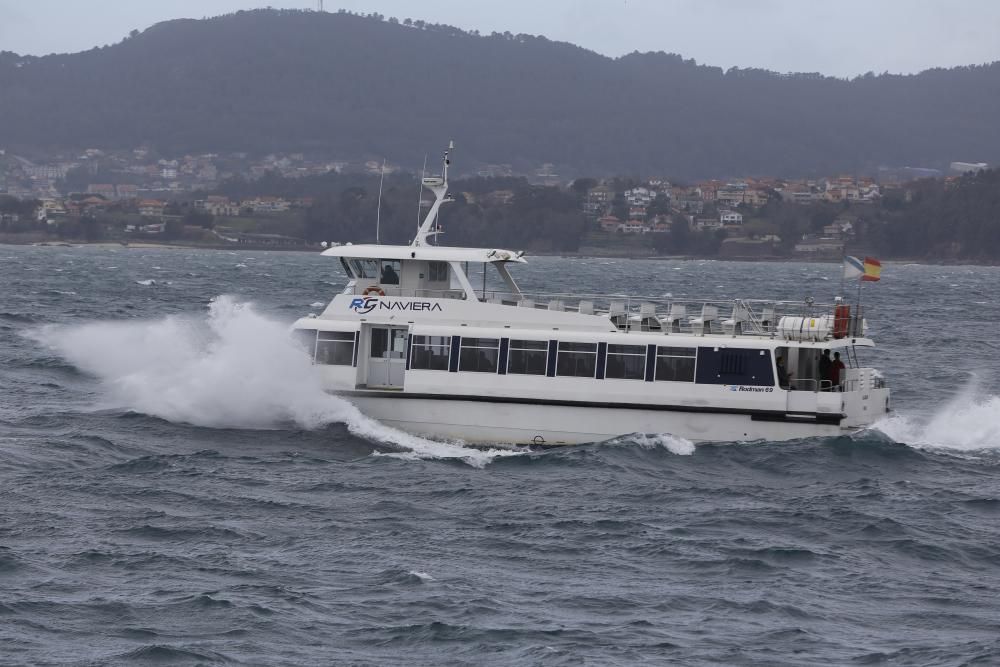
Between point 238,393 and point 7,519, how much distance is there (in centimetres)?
874

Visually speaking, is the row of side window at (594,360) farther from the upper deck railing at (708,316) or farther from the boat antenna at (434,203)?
the boat antenna at (434,203)

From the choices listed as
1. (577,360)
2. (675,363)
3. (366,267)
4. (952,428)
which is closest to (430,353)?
→ (366,267)

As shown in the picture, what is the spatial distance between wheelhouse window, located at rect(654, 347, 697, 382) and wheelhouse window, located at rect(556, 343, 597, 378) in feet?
4.20

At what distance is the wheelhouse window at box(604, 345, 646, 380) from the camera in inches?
1073

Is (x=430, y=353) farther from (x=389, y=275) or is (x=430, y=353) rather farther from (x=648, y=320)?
(x=648, y=320)

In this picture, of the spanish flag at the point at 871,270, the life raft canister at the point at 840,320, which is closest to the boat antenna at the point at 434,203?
the life raft canister at the point at 840,320

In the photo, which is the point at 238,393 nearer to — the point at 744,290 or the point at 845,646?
the point at 845,646

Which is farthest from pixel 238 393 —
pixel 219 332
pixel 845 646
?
pixel 845 646

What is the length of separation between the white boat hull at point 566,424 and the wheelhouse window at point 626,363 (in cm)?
66

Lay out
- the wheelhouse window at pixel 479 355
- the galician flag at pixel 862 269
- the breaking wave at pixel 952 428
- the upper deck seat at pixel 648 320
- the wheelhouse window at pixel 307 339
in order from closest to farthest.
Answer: the wheelhouse window at pixel 479 355 < the galician flag at pixel 862 269 < the upper deck seat at pixel 648 320 < the wheelhouse window at pixel 307 339 < the breaking wave at pixel 952 428

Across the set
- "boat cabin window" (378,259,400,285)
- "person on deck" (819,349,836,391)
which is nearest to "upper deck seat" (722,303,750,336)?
"person on deck" (819,349,836,391)

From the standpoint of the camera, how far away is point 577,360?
2741 cm

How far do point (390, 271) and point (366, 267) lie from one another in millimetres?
558

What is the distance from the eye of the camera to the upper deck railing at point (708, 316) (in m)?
27.3
